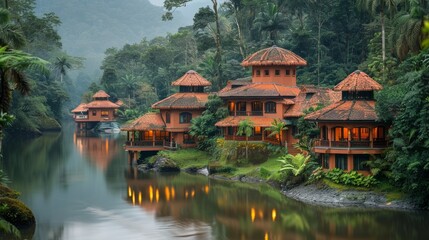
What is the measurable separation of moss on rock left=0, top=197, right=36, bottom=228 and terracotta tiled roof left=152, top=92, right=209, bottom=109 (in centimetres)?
3612

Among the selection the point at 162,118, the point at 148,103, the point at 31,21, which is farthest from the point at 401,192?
the point at 148,103

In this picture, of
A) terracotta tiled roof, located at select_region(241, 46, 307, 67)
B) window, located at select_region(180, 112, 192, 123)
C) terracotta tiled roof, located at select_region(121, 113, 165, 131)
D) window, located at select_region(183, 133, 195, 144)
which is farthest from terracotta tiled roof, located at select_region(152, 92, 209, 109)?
terracotta tiled roof, located at select_region(241, 46, 307, 67)

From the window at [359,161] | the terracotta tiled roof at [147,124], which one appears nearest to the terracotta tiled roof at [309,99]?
the window at [359,161]

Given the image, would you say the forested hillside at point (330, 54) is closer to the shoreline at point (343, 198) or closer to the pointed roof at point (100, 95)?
the shoreline at point (343, 198)

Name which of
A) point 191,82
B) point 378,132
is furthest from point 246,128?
point 378,132

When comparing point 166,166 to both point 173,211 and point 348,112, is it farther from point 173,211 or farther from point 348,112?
point 348,112

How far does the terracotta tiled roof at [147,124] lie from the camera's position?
82.0 meters

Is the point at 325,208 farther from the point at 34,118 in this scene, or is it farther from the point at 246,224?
the point at 34,118

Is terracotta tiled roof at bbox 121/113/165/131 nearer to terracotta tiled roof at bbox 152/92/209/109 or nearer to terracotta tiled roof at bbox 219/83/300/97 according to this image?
terracotta tiled roof at bbox 152/92/209/109

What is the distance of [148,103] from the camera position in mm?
150250

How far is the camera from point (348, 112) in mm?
59719

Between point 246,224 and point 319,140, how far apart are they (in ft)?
43.2

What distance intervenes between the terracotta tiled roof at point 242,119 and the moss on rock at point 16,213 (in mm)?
31227

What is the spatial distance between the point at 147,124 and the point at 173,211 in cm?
2836
